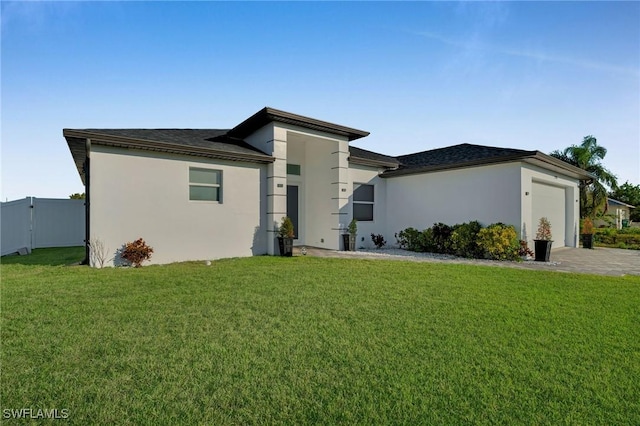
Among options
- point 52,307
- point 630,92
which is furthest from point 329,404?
point 630,92

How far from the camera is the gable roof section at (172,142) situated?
821cm

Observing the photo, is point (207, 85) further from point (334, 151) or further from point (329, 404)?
point (329, 404)

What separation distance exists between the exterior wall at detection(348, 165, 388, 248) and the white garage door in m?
5.77

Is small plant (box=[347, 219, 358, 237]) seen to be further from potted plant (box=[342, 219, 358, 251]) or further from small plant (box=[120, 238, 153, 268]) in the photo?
small plant (box=[120, 238, 153, 268])

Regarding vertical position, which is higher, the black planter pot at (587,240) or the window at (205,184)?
the window at (205,184)

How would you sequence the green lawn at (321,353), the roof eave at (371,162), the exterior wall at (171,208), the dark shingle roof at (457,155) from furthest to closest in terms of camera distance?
the roof eave at (371,162) < the dark shingle roof at (457,155) < the exterior wall at (171,208) < the green lawn at (321,353)

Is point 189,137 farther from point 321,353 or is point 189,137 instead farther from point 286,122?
point 321,353

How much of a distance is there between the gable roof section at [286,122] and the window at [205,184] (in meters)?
2.45

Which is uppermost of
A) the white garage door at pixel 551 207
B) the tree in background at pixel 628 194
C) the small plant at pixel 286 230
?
the tree in background at pixel 628 194

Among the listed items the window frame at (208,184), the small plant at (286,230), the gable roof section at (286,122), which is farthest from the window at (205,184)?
the gable roof section at (286,122)

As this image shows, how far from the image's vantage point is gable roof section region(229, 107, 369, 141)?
10.7 meters

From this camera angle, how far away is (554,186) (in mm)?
14305

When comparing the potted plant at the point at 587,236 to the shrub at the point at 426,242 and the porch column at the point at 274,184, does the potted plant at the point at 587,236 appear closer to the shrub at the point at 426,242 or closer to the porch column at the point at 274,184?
the shrub at the point at 426,242

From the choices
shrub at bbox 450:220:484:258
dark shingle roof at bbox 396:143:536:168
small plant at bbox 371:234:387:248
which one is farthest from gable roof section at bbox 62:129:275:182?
shrub at bbox 450:220:484:258
